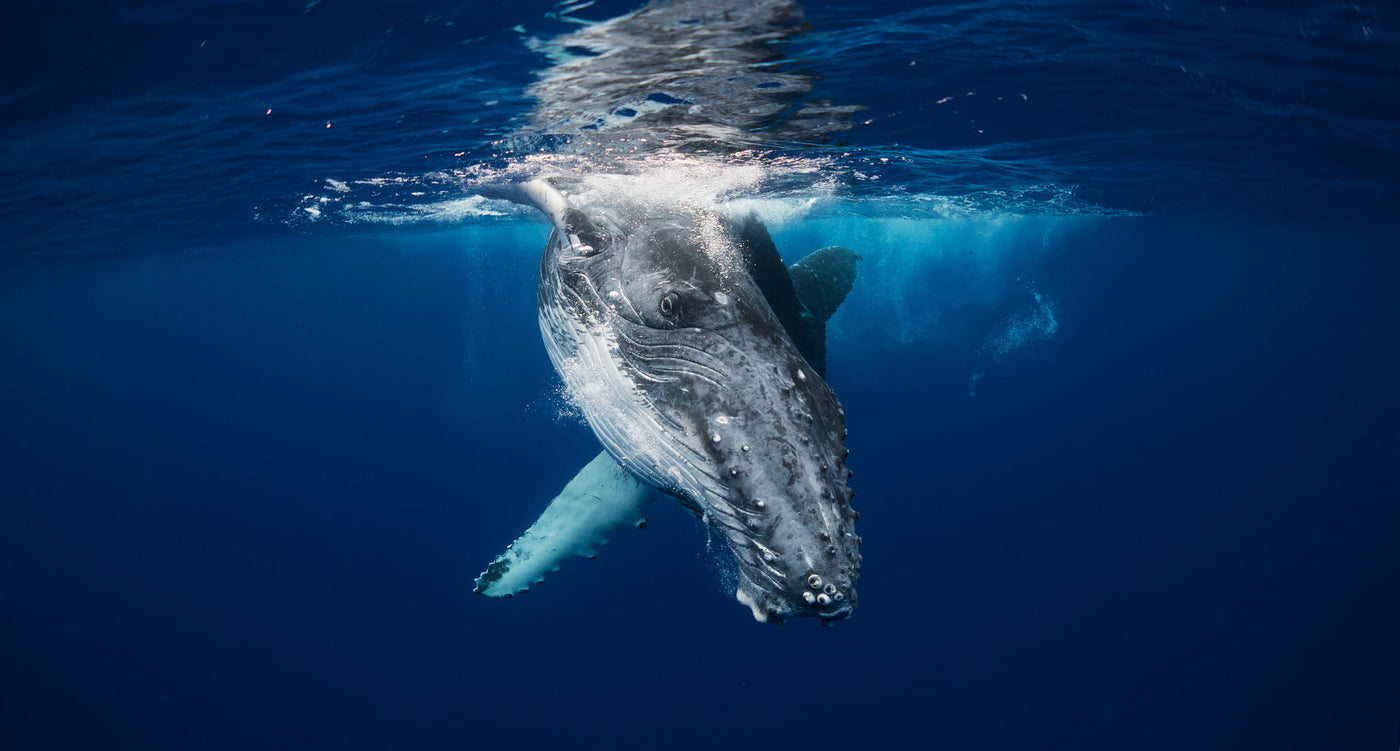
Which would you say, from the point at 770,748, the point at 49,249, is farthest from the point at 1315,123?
the point at 49,249

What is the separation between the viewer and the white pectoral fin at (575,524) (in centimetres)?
487

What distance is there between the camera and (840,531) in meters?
2.72

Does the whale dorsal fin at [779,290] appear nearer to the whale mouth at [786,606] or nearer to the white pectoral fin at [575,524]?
the white pectoral fin at [575,524]

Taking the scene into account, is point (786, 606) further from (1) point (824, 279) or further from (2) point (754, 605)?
(1) point (824, 279)

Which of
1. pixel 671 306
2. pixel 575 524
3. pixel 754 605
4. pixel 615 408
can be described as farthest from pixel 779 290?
pixel 754 605

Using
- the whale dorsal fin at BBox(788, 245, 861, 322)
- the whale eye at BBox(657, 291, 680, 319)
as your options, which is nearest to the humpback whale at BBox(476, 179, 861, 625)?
the whale eye at BBox(657, 291, 680, 319)

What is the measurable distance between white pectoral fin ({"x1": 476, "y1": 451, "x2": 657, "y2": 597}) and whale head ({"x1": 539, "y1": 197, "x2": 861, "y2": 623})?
41.6 inches

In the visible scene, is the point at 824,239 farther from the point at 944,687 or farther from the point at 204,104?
the point at 204,104

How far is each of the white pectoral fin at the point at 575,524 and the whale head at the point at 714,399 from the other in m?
1.06

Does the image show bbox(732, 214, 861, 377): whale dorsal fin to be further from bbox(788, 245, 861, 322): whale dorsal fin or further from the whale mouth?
the whale mouth

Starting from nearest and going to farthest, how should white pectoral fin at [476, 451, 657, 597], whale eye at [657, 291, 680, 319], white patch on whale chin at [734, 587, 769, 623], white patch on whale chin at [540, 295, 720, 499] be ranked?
white patch on whale chin at [734, 587, 769, 623], white patch on whale chin at [540, 295, 720, 499], whale eye at [657, 291, 680, 319], white pectoral fin at [476, 451, 657, 597]

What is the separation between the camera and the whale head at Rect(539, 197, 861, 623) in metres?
2.68

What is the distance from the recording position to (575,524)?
5035mm

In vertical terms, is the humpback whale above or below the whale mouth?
above
